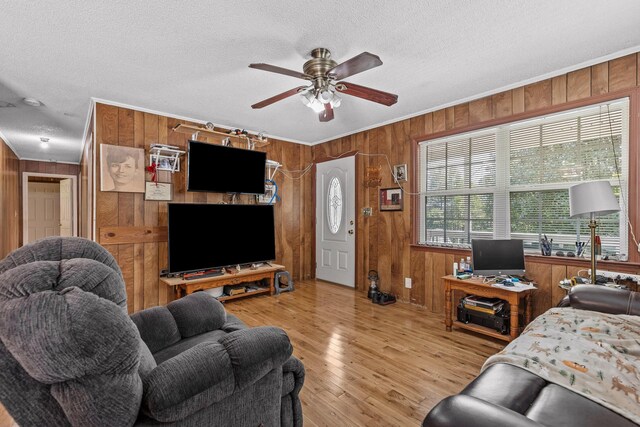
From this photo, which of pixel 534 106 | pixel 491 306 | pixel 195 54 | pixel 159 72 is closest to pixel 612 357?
pixel 491 306

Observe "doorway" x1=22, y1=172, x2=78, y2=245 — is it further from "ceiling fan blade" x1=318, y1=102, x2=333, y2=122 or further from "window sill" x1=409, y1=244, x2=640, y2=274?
"window sill" x1=409, y1=244, x2=640, y2=274

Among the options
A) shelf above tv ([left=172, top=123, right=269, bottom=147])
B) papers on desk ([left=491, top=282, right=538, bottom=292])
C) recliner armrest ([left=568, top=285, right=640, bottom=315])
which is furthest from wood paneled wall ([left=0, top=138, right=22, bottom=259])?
recliner armrest ([left=568, top=285, right=640, bottom=315])

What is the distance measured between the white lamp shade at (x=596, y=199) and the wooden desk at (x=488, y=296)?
817 mm

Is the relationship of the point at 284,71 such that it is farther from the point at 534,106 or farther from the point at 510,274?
the point at 510,274

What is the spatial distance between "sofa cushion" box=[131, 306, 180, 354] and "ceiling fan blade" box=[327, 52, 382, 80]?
190cm

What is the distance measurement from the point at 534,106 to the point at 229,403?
11.3 feet

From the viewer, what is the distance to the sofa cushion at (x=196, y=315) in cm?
176

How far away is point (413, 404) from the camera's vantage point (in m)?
1.87

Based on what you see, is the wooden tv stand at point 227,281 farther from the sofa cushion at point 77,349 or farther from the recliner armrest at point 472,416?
the recliner armrest at point 472,416

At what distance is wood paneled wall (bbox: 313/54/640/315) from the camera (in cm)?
250

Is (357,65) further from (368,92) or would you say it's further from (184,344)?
(184,344)

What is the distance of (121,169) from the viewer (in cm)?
344

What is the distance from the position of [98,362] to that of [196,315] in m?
1.01

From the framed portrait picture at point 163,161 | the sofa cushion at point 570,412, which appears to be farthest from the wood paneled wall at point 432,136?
the framed portrait picture at point 163,161
